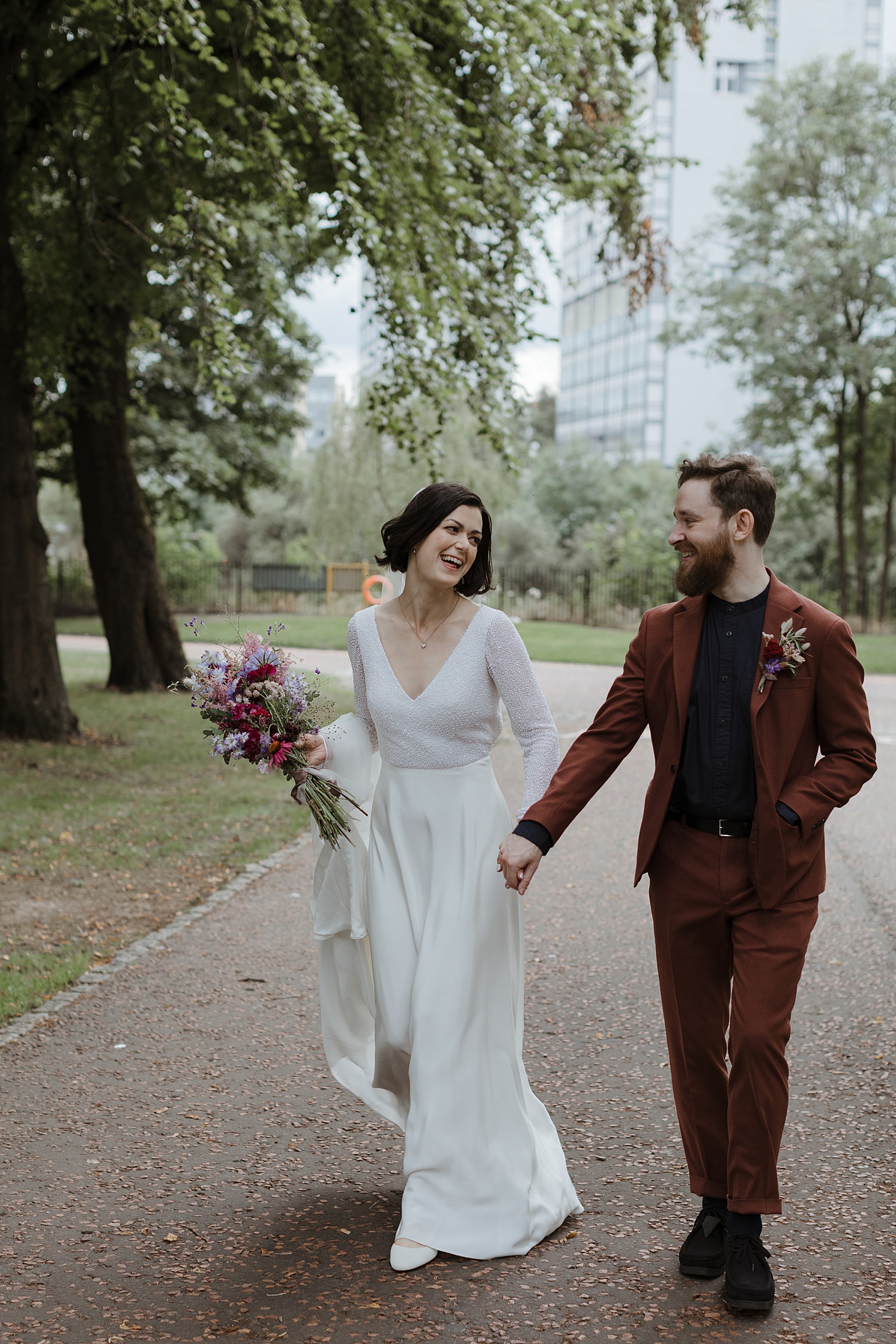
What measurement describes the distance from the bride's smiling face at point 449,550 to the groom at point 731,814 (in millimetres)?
581

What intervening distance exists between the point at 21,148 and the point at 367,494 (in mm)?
28272

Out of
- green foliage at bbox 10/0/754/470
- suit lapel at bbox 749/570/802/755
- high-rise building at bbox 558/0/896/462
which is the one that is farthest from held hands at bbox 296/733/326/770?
high-rise building at bbox 558/0/896/462

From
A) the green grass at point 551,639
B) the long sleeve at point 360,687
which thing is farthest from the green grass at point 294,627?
the long sleeve at point 360,687

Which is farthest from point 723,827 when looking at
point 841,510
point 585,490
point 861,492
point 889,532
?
point 585,490

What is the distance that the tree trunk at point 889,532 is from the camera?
36.2m

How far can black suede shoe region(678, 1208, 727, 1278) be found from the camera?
135 inches

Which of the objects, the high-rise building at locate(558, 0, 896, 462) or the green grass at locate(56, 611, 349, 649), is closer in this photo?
the green grass at locate(56, 611, 349, 649)

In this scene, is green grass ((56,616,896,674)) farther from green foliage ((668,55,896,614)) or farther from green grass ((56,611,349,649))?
green foliage ((668,55,896,614))

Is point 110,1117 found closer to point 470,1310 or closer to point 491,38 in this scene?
point 470,1310

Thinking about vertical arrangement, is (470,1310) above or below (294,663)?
below

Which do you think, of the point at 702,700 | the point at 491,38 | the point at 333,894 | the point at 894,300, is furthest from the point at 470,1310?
the point at 894,300

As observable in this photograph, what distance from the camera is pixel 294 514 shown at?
57750 mm

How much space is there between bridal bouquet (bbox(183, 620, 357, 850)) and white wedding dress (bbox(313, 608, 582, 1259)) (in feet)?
0.51

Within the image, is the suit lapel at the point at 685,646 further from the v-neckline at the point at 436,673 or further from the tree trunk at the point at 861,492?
the tree trunk at the point at 861,492
